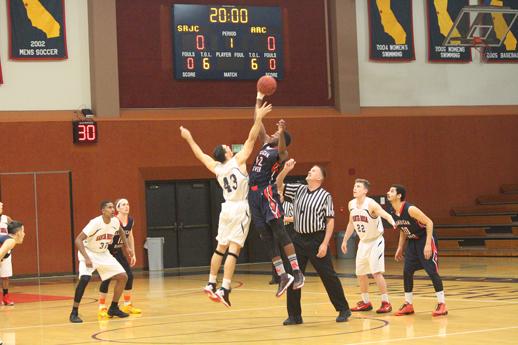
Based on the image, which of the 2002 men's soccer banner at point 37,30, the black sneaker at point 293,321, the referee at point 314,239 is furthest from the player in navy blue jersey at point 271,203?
the 2002 men's soccer banner at point 37,30

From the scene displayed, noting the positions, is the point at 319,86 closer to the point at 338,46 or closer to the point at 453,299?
the point at 338,46

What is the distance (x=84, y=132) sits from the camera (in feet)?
83.2

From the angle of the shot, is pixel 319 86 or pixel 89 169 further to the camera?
pixel 319 86

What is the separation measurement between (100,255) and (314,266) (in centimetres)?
343

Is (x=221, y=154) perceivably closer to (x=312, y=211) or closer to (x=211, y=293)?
(x=312, y=211)

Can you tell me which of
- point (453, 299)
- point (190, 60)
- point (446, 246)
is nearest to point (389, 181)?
point (446, 246)

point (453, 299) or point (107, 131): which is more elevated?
point (107, 131)

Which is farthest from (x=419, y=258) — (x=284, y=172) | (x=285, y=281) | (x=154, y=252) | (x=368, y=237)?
(x=154, y=252)

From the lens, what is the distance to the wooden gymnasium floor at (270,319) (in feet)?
36.8

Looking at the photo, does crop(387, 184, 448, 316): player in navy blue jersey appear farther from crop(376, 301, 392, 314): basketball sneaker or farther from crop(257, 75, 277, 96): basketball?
crop(257, 75, 277, 96): basketball

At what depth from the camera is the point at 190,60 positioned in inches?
1054

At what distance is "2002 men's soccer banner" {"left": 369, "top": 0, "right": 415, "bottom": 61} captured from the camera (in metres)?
28.8

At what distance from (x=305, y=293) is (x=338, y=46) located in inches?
488

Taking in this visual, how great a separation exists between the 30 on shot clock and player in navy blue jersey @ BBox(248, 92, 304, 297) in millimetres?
13869
